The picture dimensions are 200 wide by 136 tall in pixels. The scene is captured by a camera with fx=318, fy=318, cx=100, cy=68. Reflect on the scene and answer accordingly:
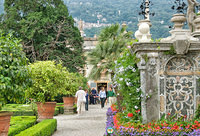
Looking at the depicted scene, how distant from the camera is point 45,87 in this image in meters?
12.2

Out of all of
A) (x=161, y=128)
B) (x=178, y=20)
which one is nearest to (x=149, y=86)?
(x=161, y=128)

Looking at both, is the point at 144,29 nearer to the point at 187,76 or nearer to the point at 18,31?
the point at 187,76

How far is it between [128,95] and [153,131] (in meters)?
1.50

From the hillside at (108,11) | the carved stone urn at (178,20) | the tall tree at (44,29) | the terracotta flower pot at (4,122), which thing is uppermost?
the hillside at (108,11)

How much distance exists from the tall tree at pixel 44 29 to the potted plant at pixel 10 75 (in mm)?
17637

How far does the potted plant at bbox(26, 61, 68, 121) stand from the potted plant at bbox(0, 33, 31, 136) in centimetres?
473

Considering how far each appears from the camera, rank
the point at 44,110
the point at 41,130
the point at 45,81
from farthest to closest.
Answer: the point at 45,81 → the point at 44,110 → the point at 41,130

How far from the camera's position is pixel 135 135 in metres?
7.39

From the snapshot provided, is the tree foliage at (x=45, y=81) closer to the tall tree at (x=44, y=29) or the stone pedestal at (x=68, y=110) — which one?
the stone pedestal at (x=68, y=110)

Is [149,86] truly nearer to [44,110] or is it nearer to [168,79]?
[168,79]

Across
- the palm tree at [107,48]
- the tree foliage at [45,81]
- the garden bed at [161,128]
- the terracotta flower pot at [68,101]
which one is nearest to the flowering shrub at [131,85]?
the garden bed at [161,128]

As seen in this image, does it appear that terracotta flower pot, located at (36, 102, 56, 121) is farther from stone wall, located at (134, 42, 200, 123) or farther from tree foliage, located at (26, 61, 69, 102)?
stone wall, located at (134, 42, 200, 123)

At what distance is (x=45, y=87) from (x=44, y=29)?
1443 centimetres

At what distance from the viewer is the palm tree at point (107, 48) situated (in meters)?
22.6
